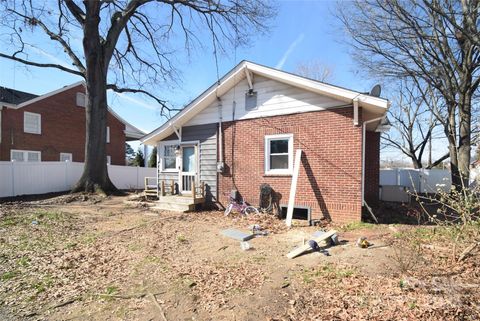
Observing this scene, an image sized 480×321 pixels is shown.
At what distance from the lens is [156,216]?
1023cm

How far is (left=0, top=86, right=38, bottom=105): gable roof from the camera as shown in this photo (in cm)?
1894

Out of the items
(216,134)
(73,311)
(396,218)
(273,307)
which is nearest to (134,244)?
(73,311)

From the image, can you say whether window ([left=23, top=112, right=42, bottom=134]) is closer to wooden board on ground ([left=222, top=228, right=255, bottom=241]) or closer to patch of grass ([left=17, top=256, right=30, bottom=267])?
patch of grass ([left=17, top=256, right=30, bottom=267])

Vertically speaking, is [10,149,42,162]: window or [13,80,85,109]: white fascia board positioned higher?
[13,80,85,109]: white fascia board

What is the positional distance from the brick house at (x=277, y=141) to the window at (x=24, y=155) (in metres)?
12.8

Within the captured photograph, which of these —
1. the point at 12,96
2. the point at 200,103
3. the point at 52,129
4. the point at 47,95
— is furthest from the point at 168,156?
the point at 12,96

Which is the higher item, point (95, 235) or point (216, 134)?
point (216, 134)

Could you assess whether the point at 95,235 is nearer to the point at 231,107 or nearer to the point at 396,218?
the point at 231,107

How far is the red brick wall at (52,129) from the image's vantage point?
1897 centimetres

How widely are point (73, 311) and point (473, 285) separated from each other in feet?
16.8

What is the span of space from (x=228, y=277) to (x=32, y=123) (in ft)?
71.8

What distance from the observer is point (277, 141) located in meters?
9.88

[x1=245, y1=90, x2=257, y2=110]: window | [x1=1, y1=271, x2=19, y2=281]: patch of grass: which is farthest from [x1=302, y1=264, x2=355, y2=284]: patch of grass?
[x1=245, y1=90, x2=257, y2=110]: window

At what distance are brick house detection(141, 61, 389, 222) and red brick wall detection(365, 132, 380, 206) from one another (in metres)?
0.04
